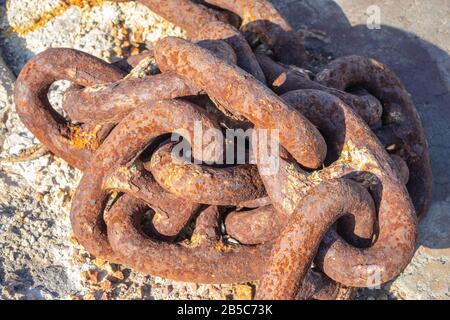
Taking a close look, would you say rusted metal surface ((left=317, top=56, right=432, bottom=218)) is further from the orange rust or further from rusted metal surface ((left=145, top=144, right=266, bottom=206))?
the orange rust

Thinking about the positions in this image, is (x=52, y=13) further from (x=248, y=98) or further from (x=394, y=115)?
(x=394, y=115)

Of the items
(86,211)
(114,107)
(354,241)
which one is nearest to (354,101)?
(354,241)

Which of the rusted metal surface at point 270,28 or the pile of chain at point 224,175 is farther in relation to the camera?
the rusted metal surface at point 270,28

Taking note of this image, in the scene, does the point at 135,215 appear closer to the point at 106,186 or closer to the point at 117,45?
the point at 106,186

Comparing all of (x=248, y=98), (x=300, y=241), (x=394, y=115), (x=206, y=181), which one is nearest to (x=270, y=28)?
(x=394, y=115)

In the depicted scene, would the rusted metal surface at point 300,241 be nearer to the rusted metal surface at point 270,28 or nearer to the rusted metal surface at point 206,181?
the rusted metal surface at point 206,181

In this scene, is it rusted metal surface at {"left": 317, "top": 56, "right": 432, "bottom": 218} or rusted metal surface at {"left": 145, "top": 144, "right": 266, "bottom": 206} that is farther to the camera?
rusted metal surface at {"left": 317, "top": 56, "right": 432, "bottom": 218}

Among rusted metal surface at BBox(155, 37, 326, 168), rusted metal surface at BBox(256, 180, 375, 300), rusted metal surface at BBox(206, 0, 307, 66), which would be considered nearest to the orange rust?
rusted metal surface at BBox(206, 0, 307, 66)

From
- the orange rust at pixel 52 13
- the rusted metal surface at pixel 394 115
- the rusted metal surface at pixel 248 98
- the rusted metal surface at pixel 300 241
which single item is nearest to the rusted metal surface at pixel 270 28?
the rusted metal surface at pixel 394 115
